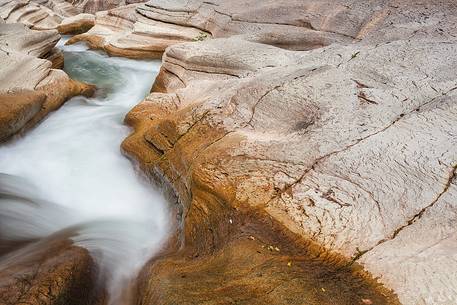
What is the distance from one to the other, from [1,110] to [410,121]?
21.9 feet

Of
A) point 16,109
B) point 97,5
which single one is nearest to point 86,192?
point 16,109

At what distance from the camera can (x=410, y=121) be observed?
15.3ft

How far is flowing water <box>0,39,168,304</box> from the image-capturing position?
15.4 feet

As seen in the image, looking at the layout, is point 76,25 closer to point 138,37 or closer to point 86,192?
point 138,37

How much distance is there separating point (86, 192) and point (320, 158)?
3792 millimetres

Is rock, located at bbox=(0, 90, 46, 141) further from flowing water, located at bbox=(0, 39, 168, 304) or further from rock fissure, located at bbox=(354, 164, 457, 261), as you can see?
rock fissure, located at bbox=(354, 164, 457, 261)

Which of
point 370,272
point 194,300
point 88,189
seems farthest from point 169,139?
point 370,272

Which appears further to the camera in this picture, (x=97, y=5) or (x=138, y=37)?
(x=97, y=5)

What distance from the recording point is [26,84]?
304 inches

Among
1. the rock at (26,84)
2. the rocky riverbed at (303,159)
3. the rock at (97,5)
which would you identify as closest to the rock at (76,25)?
the rock at (97,5)

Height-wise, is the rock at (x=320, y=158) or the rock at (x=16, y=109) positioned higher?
the rock at (x=320, y=158)

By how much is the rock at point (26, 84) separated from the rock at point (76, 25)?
593cm

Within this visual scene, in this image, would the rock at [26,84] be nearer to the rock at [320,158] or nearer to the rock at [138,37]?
the rock at [320,158]

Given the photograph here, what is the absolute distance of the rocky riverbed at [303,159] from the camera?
3.14 m
